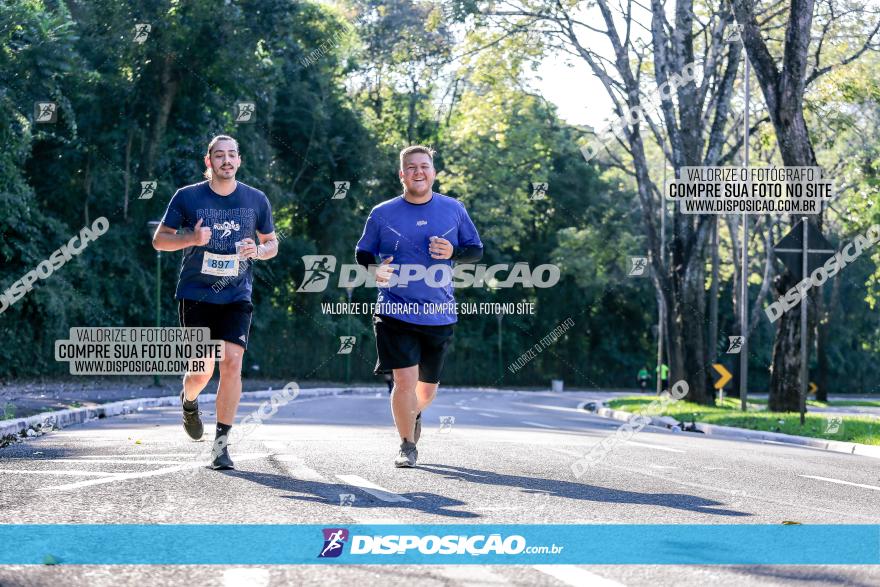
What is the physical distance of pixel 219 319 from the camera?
891cm

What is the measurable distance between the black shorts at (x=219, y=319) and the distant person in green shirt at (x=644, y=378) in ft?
165

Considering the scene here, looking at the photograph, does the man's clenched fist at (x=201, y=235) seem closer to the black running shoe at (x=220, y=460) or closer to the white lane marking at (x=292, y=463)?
the black running shoe at (x=220, y=460)

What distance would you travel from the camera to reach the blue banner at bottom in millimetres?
4922

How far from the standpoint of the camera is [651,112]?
1183 inches

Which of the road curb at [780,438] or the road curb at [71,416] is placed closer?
the road curb at [71,416]

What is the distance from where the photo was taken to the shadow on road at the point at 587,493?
694 centimetres

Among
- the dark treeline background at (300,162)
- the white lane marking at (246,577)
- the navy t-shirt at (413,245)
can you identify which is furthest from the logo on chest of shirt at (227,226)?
the dark treeline background at (300,162)

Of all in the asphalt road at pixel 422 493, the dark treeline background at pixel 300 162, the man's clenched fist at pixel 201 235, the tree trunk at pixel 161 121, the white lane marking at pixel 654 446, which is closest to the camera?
the asphalt road at pixel 422 493

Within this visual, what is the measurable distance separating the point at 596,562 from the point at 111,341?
1221 inches

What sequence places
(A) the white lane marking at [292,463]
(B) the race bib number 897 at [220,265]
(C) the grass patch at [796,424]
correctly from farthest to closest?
(C) the grass patch at [796,424]
(B) the race bib number 897 at [220,265]
(A) the white lane marking at [292,463]

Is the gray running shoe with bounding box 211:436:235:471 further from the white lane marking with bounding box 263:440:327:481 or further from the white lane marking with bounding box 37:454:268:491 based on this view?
the white lane marking with bounding box 263:440:327:481

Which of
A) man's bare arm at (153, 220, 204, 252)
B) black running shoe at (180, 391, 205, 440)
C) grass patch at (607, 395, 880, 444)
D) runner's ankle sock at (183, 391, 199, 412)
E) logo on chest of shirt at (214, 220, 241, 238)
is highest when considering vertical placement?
logo on chest of shirt at (214, 220, 241, 238)

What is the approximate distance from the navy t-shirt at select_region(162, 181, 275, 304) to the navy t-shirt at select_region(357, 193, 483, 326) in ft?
2.87

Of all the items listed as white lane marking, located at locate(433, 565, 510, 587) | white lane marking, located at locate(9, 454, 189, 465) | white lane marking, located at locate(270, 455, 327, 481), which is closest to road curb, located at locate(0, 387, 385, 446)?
white lane marking, located at locate(9, 454, 189, 465)
